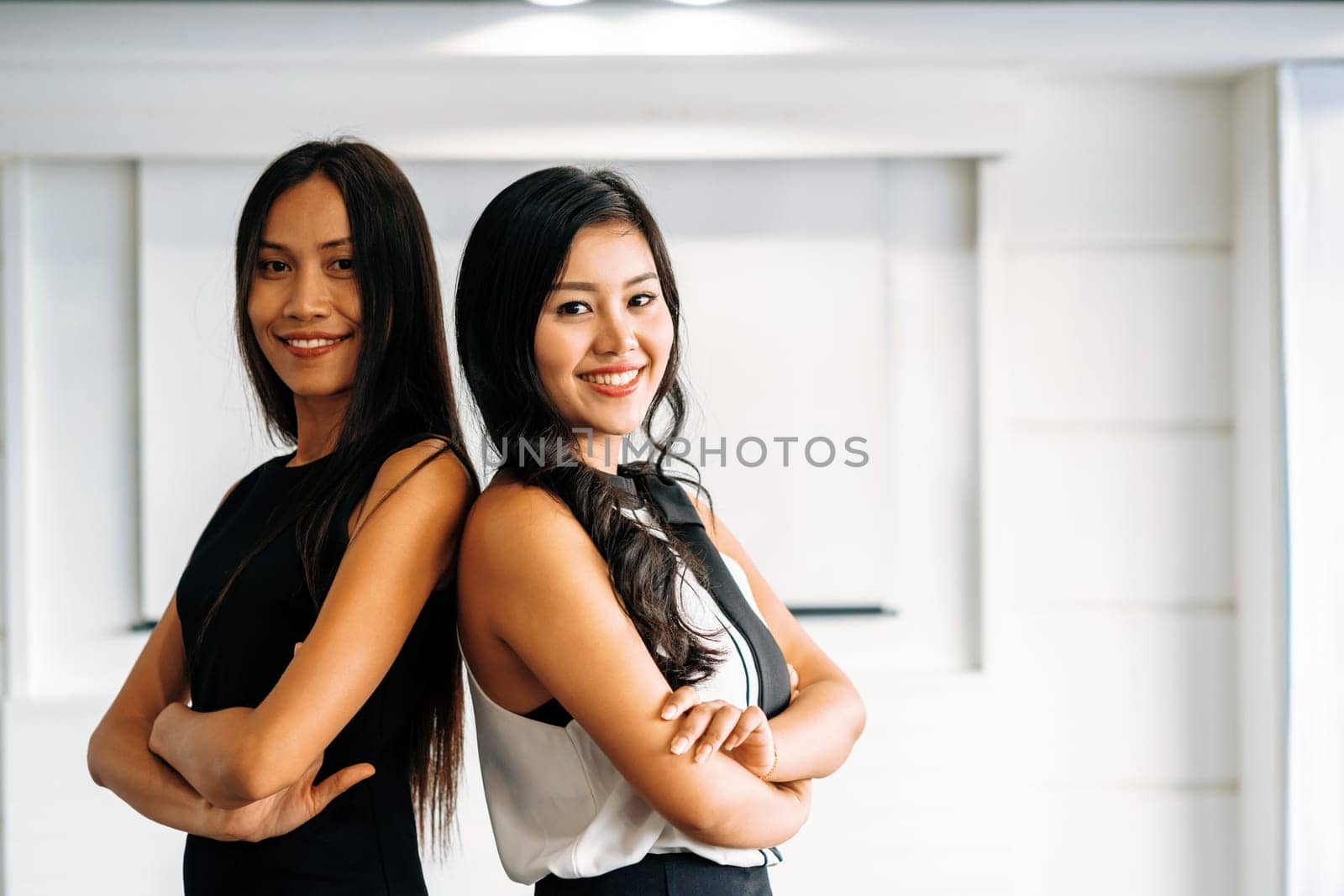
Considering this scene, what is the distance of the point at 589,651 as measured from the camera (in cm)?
111

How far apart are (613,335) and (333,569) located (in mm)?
372

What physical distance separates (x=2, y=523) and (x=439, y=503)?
1817 mm

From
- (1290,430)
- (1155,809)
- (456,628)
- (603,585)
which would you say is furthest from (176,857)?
(1290,430)

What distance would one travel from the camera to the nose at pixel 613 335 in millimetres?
1229

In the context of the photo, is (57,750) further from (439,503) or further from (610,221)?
(610,221)

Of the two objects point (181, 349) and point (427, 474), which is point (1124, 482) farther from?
point (181, 349)

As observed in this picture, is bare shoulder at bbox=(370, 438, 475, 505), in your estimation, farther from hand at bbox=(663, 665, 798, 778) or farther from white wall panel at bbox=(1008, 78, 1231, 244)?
white wall panel at bbox=(1008, 78, 1231, 244)

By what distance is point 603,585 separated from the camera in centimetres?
115

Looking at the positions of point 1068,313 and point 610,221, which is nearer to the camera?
point 610,221

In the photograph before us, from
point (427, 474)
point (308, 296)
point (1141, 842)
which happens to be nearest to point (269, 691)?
point (427, 474)

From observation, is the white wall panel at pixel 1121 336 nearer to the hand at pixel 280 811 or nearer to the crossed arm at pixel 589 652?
the crossed arm at pixel 589 652

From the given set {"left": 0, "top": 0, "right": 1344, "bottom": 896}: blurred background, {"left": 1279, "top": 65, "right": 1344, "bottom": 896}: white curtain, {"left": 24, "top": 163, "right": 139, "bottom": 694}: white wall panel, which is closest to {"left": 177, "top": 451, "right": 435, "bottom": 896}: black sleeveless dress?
{"left": 0, "top": 0, "right": 1344, "bottom": 896}: blurred background

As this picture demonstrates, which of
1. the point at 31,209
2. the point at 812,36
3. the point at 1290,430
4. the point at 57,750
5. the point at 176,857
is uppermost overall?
the point at 812,36

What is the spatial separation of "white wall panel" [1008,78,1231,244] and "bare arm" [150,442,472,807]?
185cm
